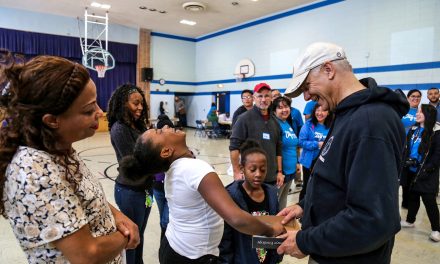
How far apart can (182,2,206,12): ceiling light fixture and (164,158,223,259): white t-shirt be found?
10895 mm

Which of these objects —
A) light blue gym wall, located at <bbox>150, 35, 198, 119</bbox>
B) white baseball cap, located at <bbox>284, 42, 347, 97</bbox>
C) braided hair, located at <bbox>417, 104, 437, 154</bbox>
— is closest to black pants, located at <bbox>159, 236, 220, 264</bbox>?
white baseball cap, located at <bbox>284, 42, 347, 97</bbox>

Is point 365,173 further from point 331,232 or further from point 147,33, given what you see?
point 147,33

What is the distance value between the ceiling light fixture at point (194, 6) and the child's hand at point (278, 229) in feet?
36.3

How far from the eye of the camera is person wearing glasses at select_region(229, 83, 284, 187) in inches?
123

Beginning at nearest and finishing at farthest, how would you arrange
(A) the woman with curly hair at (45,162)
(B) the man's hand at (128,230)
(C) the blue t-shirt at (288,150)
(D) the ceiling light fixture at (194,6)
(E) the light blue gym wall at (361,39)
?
(A) the woman with curly hair at (45,162) → (B) the man's hand at (128,230) → (C) the blue t-shirt at (288,150) → (E) the light blue gym wall at (361,39) → (D) the ceiling light fixture at (194,6)

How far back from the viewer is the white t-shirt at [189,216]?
148 cm

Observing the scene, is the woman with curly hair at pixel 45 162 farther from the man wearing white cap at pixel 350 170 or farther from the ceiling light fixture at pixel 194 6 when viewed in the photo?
the ceiling light fixture at pixel 194 6

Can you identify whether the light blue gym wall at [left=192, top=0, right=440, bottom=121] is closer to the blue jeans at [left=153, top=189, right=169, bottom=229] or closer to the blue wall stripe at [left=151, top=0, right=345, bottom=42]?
the blue wall stripe at [left=151, top=0, right=345, bottom=42]

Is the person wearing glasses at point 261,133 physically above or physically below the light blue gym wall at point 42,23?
below

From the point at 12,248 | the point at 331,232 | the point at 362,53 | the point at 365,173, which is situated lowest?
the point at 12,248

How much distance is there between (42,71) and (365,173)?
1115 mm

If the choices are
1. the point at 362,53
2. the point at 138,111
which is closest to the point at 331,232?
the point at 138,111

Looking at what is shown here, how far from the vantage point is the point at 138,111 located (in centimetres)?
251

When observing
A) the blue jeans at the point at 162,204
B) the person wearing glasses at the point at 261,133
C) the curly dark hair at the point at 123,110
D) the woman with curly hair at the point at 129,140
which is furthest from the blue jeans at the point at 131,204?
the person wearing glasses at the point at 261,133
